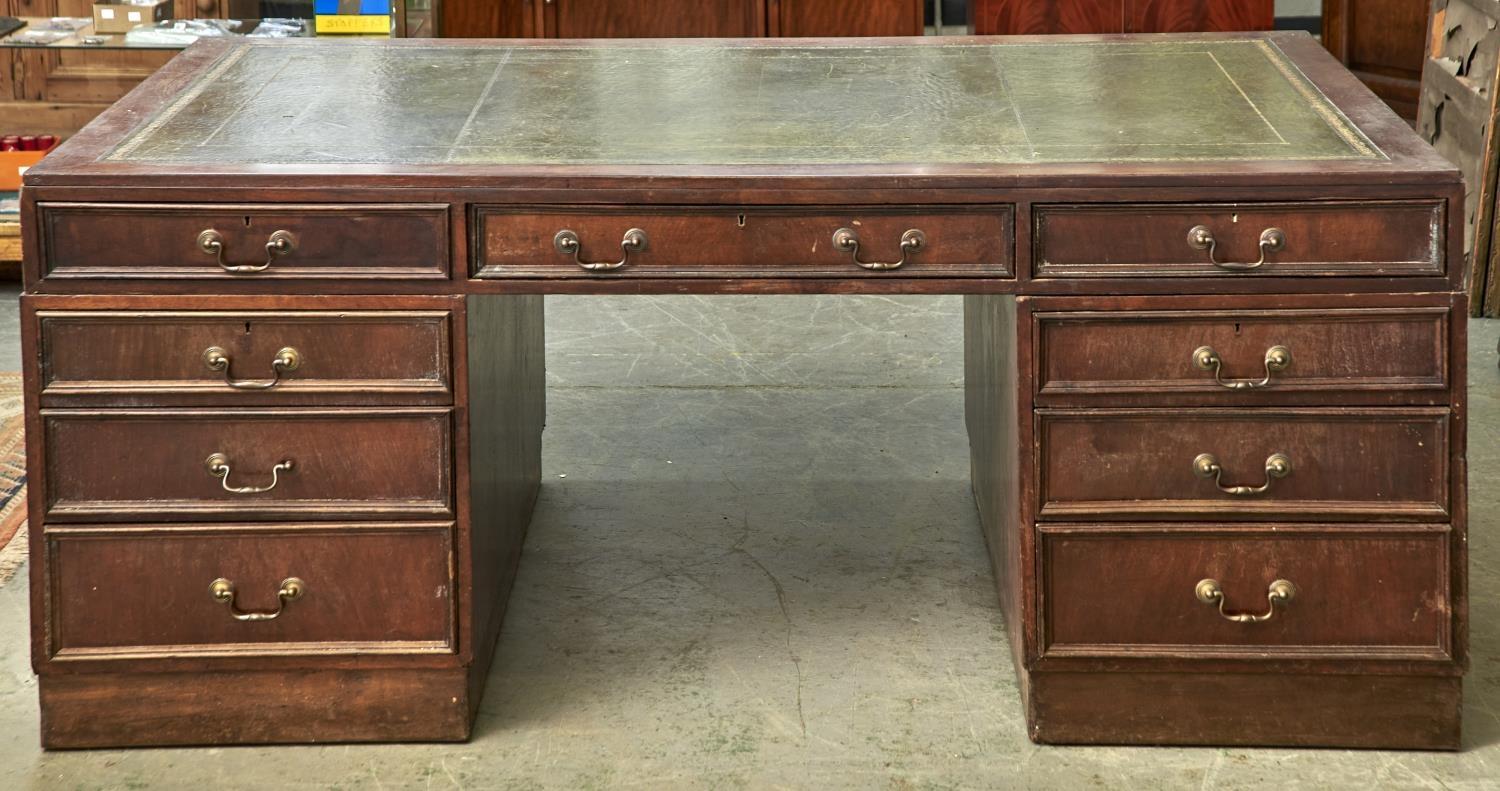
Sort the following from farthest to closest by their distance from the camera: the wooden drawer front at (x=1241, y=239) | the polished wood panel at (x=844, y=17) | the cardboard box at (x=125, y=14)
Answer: the polished wood panel at (x=844, y=17), the cardboard box at (x=125, y=14), the wooden drawer front at (x=1241, y=239)

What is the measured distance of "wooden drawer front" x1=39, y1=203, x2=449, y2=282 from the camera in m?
2.60

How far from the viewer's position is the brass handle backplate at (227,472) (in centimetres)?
268

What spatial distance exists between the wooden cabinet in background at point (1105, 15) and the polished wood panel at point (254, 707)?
13.2 feet

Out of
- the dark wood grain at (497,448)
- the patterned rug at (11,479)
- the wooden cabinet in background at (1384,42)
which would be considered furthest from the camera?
the wooden cabinet in background at (1384,42)

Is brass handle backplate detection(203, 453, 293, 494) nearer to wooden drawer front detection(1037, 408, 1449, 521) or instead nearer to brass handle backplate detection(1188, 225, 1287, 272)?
wooden drawer front detection(1037, 408, 1449, 521)

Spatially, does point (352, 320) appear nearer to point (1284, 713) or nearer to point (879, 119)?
point (879, 119)

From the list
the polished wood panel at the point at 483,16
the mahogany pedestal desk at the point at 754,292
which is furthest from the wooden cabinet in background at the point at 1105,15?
the mahogany pedestal desk at the point at 754,292

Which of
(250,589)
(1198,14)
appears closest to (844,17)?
(1198,14)

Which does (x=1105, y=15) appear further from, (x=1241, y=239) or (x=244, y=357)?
(x=244, y=357)

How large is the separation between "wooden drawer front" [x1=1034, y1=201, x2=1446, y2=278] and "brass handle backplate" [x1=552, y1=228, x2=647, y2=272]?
0.57 m

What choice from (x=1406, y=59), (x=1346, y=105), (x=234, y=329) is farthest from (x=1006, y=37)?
(x=1406, y=59)

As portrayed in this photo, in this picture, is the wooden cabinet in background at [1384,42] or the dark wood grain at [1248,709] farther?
the wooden cabinet in background at [1384,42]

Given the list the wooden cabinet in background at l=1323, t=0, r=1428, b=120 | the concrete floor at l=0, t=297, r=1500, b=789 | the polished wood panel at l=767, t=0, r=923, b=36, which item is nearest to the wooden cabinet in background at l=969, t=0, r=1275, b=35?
the polished wood panel at l=767, t=0, r=923, b=36

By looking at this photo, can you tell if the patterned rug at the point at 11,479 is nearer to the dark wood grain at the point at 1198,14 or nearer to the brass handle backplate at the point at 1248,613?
the brass handle backplate at the point at 1248,613
